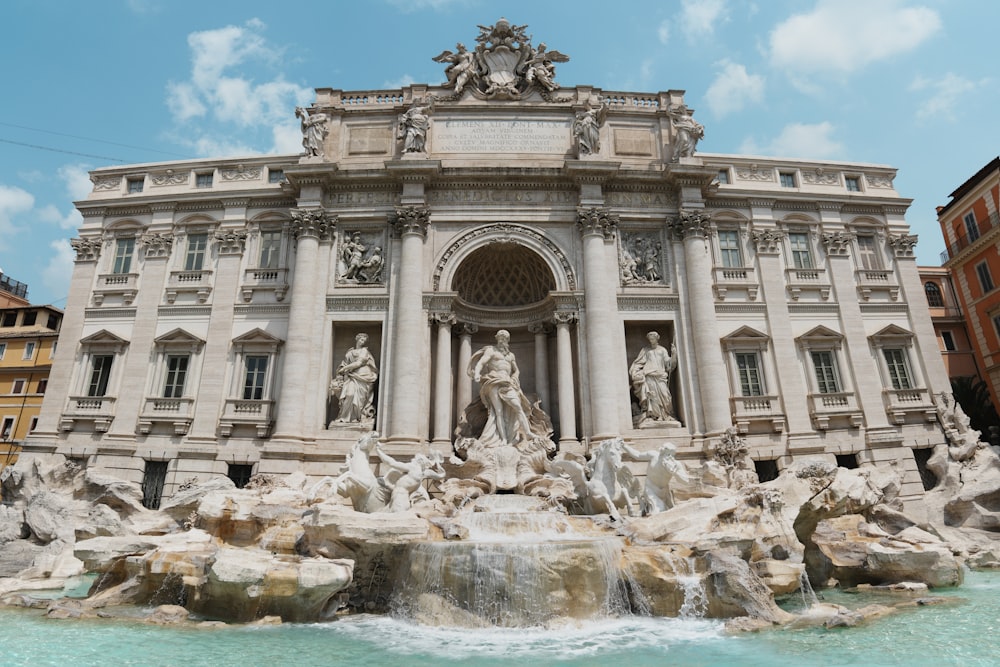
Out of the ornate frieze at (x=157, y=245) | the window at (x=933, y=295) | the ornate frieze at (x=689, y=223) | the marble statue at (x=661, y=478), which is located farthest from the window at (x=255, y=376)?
the window at (x=933, y=295)

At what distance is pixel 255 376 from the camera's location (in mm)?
20172

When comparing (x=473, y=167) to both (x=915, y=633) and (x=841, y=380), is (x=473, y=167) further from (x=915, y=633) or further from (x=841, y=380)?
(x=915, y=633)

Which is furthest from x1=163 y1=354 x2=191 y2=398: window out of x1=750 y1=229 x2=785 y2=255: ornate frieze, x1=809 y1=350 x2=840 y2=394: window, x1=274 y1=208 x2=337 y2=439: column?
x1=809 y1=350 x2=840 y2=394: window

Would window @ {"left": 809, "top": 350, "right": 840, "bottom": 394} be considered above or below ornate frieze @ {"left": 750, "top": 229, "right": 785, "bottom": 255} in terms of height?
below

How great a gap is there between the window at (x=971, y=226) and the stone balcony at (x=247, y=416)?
32521 millimetres

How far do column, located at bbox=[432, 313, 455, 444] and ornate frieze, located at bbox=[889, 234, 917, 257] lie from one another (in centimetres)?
1764

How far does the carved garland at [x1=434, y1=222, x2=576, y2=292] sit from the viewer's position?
20.6m

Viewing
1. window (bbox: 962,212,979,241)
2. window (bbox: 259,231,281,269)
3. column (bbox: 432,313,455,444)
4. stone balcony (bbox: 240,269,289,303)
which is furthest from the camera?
window (bbox: 962,212,979,241)

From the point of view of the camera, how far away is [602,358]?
751 inches

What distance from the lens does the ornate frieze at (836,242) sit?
22.2 meters

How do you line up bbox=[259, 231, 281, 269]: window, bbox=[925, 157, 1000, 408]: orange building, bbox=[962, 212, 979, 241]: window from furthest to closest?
bbox=[962, 212, 979, 241]: window < bbox=[925, 157, 1000, 408]: orange building < bbox=[259, 231, 281, 269]: window

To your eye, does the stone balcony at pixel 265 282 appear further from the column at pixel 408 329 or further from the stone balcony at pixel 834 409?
the stone balcony at pixel 834 409

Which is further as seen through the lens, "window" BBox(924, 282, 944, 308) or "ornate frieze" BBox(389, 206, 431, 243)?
"window" BBox(924, 282, 944, 308)

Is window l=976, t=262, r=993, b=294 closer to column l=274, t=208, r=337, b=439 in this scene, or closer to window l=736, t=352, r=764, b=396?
window l=736, t=352, r=764, b=396
